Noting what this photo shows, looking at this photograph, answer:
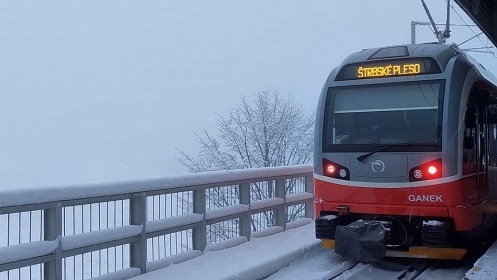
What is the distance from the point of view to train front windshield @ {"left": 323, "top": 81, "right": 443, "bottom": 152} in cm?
838

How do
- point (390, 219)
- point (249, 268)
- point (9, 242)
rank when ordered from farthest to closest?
point (390, 219), point (249, 268), point (9, 242)

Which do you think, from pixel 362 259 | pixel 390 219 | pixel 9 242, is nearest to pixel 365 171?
pixel 390 219

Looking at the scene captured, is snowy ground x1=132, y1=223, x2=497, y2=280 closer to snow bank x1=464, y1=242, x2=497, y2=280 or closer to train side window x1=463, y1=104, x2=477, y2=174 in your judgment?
snow bank x1=464, y1=242, x2=497, y2=280

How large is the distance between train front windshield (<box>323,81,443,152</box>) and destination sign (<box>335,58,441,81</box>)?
0.55 feet

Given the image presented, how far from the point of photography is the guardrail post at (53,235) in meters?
5.91

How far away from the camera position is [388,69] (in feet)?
29.1

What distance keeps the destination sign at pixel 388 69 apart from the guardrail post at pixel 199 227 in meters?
2.66

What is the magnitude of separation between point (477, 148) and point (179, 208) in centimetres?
428

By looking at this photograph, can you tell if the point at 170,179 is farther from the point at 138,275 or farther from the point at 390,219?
the point at 390,219

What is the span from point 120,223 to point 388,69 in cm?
429

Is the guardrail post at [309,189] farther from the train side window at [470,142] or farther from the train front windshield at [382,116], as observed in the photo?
the train side window at [470,142]

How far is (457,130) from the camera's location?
8211mm

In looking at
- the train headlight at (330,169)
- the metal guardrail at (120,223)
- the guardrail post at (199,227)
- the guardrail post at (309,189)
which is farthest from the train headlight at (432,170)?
the guardrail post at (309,189)

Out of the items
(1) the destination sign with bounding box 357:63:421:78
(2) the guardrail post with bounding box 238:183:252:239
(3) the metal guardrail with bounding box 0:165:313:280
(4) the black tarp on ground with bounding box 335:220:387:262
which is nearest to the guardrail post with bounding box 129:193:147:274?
(3) the metal guardrail with bounding box 0:165:313:280
